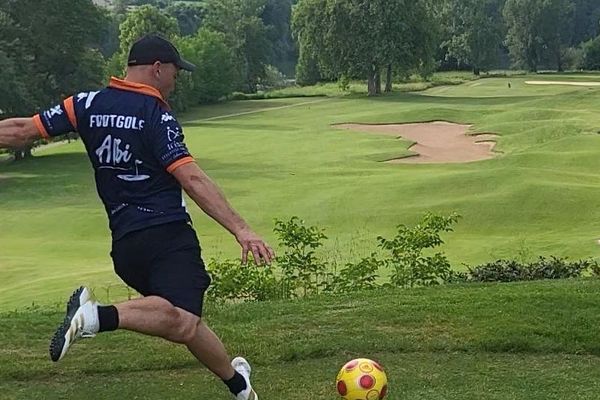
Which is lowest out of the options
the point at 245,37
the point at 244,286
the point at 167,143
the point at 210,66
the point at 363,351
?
the point at 210,66

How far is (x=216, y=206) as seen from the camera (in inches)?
151

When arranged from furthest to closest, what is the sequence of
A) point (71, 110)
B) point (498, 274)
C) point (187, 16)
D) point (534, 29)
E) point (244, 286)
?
point (187, 16) < point (534, 29) < point (498, 274) < point (244, 286) < point (71, 110)

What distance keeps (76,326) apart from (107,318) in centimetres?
14

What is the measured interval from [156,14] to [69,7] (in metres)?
14.0

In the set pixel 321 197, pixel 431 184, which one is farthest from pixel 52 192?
pixel 431 184

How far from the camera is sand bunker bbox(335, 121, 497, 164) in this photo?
32406 millimetres

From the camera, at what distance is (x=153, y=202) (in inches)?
157

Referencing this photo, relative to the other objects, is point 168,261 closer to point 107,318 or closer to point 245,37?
point 107,318

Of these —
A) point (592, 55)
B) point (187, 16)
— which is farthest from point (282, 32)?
point (592, 55)

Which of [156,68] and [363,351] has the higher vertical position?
[156,68]

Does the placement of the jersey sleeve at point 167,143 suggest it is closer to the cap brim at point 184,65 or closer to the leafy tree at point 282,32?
the cap brim at point 184,65

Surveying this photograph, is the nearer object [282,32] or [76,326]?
[76,326]

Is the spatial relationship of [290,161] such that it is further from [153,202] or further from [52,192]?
[153,202]

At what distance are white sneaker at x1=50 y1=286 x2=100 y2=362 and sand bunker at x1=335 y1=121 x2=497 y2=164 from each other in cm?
2819
